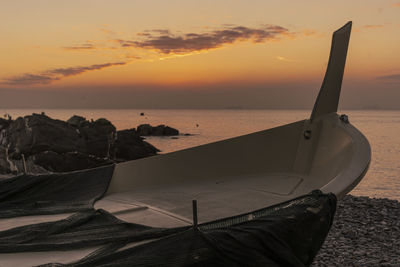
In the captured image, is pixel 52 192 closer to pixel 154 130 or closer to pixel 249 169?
pixel 249 169

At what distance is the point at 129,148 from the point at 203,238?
→ 64.4ft

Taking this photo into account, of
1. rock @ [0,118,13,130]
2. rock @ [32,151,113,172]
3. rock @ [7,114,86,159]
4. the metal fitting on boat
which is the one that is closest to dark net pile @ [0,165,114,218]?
the metal fitting on boat

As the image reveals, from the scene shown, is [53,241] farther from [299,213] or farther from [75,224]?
[299,213]

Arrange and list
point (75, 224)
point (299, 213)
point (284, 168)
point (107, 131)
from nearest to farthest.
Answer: point (299, 213)
point (75, 224)
point (284, 168)
point (107, 131)

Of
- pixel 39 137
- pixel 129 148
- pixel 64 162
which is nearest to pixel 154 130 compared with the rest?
pixel 129 148

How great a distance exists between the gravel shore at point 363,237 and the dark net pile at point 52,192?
239 centimetres

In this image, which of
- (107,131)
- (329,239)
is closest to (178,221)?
(329,239)

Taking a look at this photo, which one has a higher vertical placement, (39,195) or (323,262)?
(39,195)

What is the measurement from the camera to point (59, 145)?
1645cm

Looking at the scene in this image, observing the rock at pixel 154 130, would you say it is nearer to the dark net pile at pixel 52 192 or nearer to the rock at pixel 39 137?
the rock at pixel 39 137

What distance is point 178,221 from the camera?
9.77 ft

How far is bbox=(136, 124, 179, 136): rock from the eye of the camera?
35.2 metres

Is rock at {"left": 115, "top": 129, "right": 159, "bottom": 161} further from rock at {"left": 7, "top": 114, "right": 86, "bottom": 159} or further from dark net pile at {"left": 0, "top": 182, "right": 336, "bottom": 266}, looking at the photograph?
dark net pile at {"left": 0, "top": 182, "right": 336, "bottom": 266}

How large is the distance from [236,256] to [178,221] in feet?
3.62
